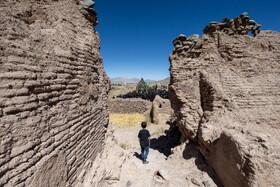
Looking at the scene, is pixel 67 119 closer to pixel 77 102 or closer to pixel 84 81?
pixel 77 102

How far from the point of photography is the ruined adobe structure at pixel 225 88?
3676 mm

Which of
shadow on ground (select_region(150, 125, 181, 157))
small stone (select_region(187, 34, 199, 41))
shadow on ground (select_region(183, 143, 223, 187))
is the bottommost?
shadow on ground (select_region(150, 125, 181, 157))

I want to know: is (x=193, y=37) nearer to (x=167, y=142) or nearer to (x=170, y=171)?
(x=170, y=171)

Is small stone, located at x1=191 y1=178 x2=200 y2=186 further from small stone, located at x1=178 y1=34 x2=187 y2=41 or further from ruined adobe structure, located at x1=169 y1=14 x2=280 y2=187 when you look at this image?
small stone, located at x1=178 y1=34 x2=187 y2=41

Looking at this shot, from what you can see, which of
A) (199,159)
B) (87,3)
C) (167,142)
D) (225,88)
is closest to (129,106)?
(167,142)

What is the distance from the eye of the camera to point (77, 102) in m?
2.74

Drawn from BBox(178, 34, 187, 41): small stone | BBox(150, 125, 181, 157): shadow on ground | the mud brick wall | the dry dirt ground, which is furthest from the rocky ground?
the mud brick wall

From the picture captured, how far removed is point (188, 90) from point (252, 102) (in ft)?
6.70

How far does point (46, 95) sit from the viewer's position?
1.99 meters

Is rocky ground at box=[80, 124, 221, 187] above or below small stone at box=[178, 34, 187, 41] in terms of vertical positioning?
below

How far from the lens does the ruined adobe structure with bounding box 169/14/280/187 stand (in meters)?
3.68

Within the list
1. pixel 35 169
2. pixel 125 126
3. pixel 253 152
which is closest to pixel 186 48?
pixel 253 152

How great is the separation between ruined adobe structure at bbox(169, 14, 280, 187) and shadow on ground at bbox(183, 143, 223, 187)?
189mm

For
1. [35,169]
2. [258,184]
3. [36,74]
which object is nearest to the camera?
[35,169]
